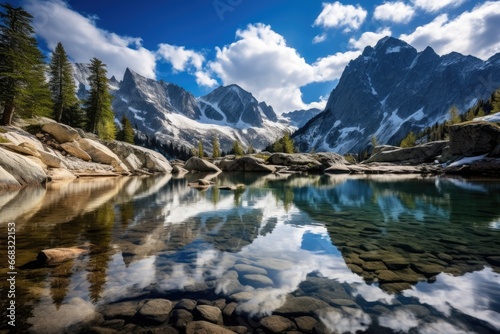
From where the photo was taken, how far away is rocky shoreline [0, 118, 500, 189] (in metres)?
21.4

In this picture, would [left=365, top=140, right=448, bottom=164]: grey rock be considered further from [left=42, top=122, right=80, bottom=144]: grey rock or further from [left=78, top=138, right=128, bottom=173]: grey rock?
[left=42, top=122, right=80, bottom=144]: grey rock

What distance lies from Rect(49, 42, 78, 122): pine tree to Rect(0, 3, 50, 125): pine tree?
13.3m

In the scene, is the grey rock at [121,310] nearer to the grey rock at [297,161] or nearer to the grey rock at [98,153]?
the grey rock at [98,153]

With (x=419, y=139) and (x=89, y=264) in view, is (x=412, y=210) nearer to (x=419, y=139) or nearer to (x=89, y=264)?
(x=89, y=264)

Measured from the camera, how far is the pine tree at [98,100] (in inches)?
1918

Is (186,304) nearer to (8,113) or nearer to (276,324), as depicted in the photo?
(276,324)

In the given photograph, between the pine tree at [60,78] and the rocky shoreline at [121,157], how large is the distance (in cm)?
892

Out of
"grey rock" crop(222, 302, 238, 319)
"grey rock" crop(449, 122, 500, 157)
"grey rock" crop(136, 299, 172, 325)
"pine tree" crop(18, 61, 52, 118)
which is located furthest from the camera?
"grey rock" crop(449, 122, 500, 157)

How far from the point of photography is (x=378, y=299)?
14.8ft

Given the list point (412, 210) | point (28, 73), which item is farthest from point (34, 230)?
point (28, 73)

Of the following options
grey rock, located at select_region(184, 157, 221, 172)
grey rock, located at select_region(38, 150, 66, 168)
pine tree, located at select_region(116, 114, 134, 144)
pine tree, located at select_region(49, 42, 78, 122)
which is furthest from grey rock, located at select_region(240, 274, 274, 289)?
pine tree, located at select_region(116, 114, 134, 144)

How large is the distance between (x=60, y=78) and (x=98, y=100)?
258 inches

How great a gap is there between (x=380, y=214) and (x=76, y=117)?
62256 millimetres

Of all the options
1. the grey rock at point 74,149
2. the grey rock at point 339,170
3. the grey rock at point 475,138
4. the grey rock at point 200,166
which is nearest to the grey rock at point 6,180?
the grey rock at point 74,149
